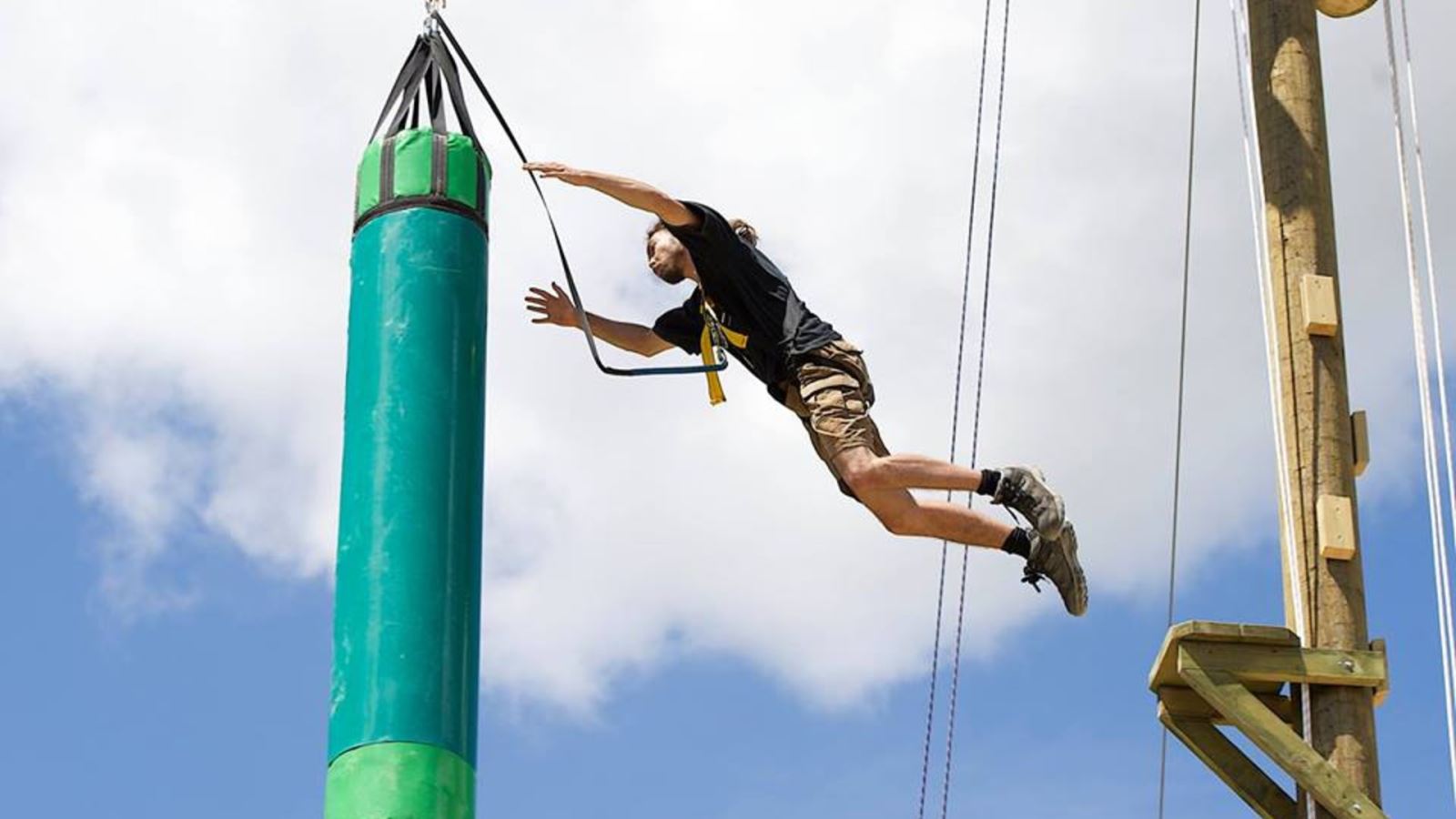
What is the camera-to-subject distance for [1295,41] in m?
10.1

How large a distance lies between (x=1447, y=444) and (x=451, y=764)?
546 cm

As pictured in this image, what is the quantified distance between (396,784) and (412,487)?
776mm

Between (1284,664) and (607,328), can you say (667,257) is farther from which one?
(1284,664)

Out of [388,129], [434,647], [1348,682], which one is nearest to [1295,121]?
[1348,682]

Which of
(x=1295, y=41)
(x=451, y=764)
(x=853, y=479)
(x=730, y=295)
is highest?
(x=1295, y=41)

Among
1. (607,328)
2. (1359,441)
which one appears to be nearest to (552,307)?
(607,328)

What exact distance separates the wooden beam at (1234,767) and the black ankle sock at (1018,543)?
0.87 meters

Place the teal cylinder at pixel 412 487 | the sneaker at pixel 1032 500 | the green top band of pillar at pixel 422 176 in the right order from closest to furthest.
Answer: the teal cylinder at pixel 412 487 → the green top band of pillar at pixel 422 176 → the sneaker at pixel 1032 500

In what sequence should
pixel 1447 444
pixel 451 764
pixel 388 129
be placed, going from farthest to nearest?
1. pixel 1447 444
2. pixel 388 129
3. pixel 451 764

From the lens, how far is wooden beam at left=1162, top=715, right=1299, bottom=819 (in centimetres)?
922

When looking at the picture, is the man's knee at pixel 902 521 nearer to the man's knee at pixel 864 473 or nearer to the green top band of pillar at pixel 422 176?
the man's knee at pixel 864 473

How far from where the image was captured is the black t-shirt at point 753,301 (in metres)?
8.98

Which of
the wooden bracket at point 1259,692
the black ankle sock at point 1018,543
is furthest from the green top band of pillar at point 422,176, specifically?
the wooden bracket at point 1259,692

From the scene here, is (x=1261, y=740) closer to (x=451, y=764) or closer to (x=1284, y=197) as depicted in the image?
(x=1284, y=197)
